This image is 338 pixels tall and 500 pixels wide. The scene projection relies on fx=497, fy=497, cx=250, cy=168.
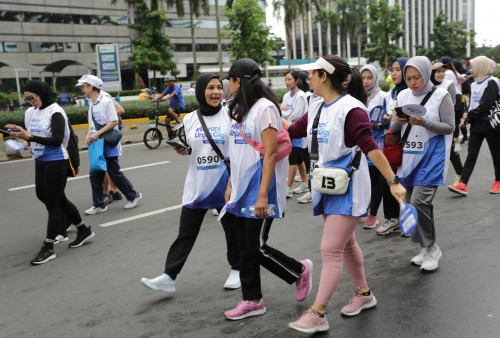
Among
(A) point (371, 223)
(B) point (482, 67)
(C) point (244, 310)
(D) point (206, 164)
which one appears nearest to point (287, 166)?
(D) point (206, 164)

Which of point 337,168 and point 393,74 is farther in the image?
point 393,74

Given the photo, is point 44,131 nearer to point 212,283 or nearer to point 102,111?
point 102,111

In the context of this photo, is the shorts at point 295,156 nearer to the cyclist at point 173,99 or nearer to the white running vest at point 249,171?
the white running vest at point 249,171

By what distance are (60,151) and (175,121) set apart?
343 inches

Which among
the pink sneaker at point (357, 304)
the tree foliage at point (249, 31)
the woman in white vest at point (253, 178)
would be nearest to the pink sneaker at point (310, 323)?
the pink sneaker at point (357, 304)

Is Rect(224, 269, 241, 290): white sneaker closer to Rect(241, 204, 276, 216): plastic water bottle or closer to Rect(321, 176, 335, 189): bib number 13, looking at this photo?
Rect(241, 204, 276, 216): plastic water bottle

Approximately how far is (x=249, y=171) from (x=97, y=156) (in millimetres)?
3967

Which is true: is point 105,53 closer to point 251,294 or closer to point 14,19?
point 251,294

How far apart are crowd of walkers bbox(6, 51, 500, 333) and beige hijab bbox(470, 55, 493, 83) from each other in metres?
2.11

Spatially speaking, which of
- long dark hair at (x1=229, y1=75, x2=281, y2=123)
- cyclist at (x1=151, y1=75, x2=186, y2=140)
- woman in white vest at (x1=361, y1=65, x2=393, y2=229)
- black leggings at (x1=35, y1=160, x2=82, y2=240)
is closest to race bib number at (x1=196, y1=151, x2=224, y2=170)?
long dark hair at (x1=229, y1=75, x2=281, y2=123)

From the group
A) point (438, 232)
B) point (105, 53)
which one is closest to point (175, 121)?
point (105, 53)

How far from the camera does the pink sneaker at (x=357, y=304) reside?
11.6 feet

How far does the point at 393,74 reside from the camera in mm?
5277

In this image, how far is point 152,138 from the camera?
13.4 meters
